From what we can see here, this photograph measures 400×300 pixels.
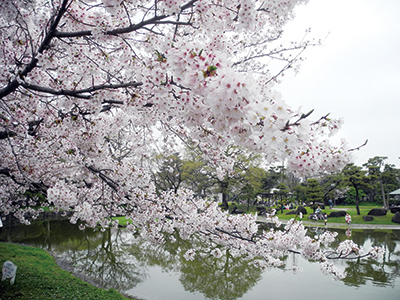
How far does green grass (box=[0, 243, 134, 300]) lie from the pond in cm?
99

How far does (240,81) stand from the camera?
4.19 ft

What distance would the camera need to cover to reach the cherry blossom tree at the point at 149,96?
141cm

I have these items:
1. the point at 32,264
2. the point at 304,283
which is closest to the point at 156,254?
the point at 32,264

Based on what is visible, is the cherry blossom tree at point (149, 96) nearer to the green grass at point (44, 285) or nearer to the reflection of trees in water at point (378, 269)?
the green grass at point (44, 285)

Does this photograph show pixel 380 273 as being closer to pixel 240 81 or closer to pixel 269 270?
pixel 269 270

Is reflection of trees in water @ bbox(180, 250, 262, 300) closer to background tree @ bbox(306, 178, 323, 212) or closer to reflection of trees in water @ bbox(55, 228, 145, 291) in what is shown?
reflection of trees in water @ bbox(55, 228, 145, 291)

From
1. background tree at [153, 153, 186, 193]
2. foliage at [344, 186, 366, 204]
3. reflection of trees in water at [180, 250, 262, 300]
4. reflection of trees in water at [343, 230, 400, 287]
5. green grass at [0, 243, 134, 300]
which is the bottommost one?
reflection of trees in water at [180, 250, 262, 300]

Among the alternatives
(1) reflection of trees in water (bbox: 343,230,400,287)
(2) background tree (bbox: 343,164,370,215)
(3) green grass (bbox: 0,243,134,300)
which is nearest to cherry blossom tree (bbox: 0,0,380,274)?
(3) green grass (bbox: 0,243,134,300)

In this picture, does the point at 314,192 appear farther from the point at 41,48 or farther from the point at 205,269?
the point at 41,48

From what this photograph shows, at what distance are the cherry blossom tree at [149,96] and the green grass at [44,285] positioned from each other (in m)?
1.79

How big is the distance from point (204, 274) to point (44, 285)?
4535mm

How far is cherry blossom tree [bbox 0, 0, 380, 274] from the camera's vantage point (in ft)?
4.64

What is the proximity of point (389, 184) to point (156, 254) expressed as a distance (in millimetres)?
29576

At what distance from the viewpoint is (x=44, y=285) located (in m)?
5.47
